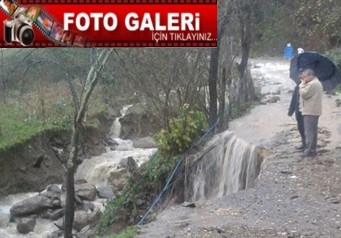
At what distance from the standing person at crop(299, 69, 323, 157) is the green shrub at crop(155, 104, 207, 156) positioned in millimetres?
3416

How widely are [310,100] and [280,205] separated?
199 centimetres

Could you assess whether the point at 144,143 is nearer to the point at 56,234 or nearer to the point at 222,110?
the point at 56,234

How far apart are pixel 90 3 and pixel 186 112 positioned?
664cm

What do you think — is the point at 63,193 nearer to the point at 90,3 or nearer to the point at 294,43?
the point at 90,3

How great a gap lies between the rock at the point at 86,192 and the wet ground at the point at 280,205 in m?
7.01

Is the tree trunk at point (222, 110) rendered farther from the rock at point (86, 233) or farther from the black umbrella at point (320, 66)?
the rock at point (86, 233)

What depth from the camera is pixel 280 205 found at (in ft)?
27.6

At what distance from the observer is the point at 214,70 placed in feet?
42.6

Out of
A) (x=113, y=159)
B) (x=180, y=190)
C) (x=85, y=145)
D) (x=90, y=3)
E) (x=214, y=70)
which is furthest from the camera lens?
→ (x=85, y=145)

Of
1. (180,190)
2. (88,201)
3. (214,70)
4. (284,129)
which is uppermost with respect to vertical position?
(214,70)

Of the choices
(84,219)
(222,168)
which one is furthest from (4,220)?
(222,168)

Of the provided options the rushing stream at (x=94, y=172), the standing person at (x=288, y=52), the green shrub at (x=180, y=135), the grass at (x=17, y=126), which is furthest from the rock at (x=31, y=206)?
the standing person at (x=288, y=52)

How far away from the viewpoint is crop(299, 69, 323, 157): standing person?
9.41 metres

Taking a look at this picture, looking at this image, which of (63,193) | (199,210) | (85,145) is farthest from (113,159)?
(199,210)
